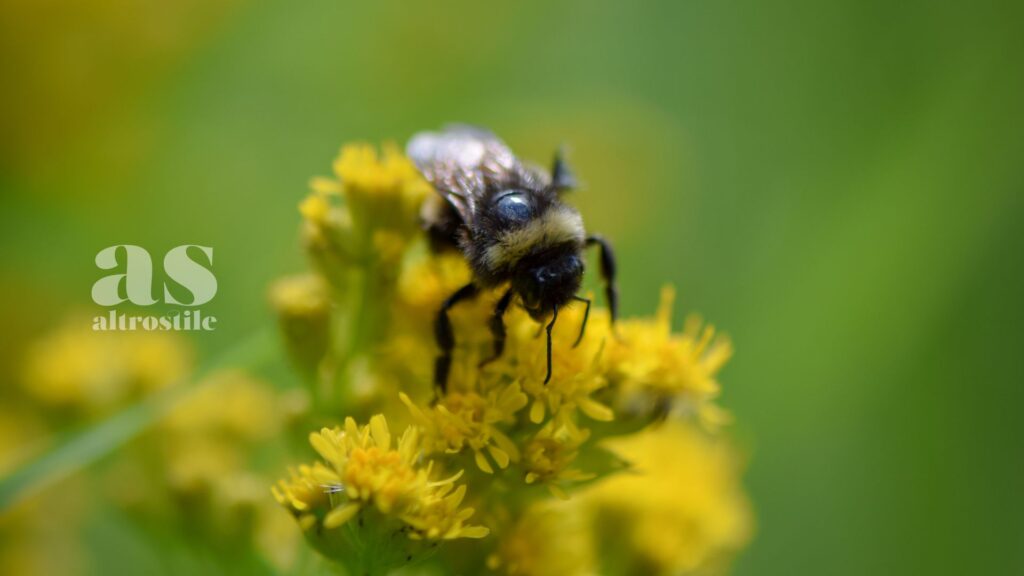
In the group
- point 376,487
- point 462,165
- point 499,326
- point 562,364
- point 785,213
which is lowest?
point 376,487

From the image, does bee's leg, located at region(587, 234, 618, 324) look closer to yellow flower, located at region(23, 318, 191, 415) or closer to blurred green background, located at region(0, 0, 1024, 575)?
yellow flower, located at region(23, 318, 191, 415)

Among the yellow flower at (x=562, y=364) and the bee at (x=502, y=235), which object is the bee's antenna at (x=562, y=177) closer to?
the bee at (x=502, y=235)

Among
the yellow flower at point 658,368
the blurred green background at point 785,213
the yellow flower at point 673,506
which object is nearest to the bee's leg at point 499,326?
the yellow flower at point 658,368

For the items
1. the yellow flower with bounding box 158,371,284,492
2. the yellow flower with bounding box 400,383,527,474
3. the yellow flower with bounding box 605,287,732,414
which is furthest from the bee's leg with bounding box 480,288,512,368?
the yellow flower with bounding box 158,371,284,492

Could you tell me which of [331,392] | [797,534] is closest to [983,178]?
[797,534]

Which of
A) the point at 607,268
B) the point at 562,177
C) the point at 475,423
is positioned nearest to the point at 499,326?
the point at 475,423

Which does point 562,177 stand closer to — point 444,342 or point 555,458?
point 444,342
